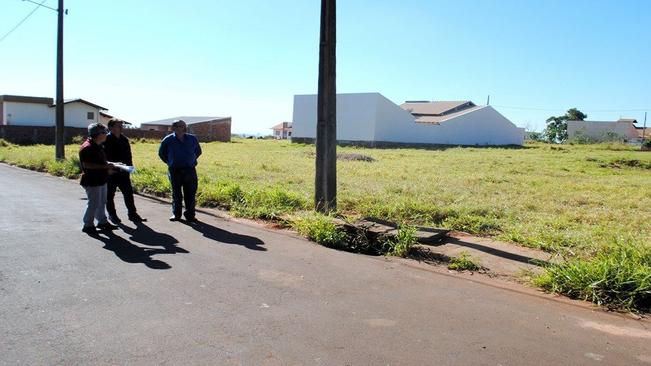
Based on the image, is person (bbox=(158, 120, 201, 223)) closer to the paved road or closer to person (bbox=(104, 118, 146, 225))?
person (bbox=(104, 118, 146, 225))

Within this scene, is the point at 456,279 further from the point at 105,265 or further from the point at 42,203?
the point at 42,203

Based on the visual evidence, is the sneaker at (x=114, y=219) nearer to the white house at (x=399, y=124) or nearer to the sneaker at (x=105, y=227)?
the sneaker at (x=105, y=227)

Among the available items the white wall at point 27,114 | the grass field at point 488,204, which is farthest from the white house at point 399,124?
the grass field at point 488,204

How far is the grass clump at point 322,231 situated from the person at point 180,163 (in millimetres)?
1896

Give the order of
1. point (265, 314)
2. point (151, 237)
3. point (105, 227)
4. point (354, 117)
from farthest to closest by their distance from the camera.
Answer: point (354, 117) → point (105, 227) → point (151, 237) → point (265, 314)

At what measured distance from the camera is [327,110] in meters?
9.12

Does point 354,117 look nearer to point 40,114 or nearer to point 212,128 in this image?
point 212,128

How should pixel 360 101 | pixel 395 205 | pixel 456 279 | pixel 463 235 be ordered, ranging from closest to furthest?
pixel 456 279 → pixel 463 235 → pixel 395 205 → pixel 360 101

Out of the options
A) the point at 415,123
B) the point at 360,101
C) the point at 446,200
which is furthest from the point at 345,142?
the point at 446,200

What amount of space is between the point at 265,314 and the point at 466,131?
61.2m

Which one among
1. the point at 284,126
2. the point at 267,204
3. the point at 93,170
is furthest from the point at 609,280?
the point at 284,126

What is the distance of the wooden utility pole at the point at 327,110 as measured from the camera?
9.06 metres

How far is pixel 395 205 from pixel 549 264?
13.3 ft

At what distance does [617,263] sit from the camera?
18.1ft
